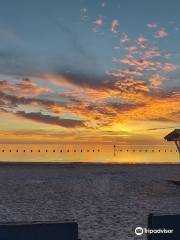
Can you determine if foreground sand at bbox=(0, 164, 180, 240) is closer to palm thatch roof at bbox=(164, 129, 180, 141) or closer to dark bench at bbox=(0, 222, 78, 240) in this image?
palm thatch roof at bbox=(164, 129, 180, 141)

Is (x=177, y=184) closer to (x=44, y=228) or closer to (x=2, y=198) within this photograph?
(x=2, y=198)

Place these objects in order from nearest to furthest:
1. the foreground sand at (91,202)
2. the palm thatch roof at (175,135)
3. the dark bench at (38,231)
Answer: the dark bench at (38,231) → the foreground sand at (91,202) → the palm thatch roof at (175,135)

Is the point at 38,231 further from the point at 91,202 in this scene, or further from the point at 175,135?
the point at 175,135

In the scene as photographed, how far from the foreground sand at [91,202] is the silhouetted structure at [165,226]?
620 centimetres

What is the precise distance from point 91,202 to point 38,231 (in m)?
13.9

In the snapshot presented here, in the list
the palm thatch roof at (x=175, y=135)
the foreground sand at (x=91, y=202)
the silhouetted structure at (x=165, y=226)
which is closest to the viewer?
the silhouetted structure at (x=165, y=226)

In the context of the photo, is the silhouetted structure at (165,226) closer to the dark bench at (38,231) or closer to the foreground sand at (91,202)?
the dark bench at (38,231)

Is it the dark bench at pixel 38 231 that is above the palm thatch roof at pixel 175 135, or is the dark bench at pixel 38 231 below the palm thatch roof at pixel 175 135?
below

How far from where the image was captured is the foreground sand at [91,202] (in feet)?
→ 47.9

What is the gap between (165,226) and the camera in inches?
253

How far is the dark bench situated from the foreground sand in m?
6.83

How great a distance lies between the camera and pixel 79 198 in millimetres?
20766

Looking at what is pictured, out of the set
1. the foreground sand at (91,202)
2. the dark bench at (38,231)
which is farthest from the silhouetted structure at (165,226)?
the foreground sand at (91,202)

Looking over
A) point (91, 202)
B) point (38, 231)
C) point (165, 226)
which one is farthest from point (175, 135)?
point (38, 231)
